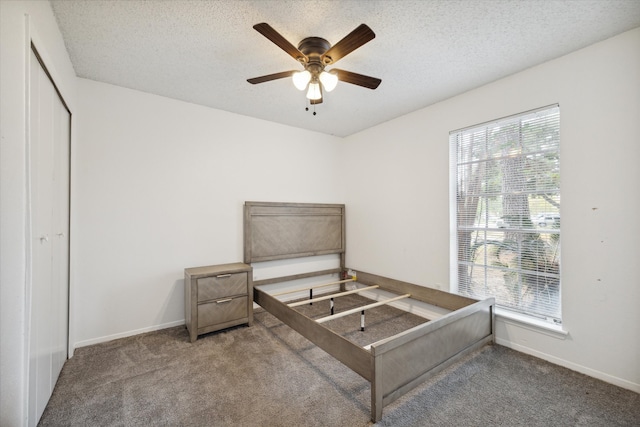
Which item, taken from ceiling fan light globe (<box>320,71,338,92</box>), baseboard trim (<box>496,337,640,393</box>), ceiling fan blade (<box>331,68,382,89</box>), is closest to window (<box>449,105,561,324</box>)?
baseboard trim (<box>496,337,640,393</box>)

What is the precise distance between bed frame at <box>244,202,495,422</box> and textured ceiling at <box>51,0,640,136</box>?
1689mm

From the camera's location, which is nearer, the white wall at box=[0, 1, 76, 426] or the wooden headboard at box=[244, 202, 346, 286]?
the white wall at box=[0, 1, 76, 426]

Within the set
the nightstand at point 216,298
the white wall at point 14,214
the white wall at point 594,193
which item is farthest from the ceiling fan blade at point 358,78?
the nightstand at point 216,298

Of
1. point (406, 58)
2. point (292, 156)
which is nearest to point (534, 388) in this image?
point (406, 58)

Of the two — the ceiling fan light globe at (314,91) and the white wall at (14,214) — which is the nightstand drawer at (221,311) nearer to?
the white wall at (14,214)

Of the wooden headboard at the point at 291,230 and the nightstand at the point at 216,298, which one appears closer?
the nightstand at the point at 216,298

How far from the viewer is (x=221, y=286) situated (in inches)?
114

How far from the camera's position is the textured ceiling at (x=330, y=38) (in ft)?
5.82

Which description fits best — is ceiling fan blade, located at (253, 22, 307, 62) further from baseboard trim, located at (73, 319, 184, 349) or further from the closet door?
baseboard trim, located at (73, 319, 184, 349)

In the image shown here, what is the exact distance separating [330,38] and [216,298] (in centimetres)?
264

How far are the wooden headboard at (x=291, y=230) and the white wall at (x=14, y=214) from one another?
7.58ft

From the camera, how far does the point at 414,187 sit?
3.49 metres

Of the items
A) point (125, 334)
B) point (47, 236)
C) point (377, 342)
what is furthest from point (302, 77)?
point (125, 334)

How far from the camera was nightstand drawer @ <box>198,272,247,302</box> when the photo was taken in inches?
110
